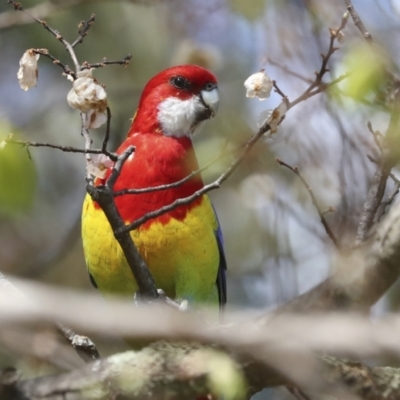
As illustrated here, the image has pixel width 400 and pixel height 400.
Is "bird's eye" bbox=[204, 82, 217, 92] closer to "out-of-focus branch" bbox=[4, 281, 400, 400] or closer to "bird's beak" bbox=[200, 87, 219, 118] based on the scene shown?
"bird's beak" bbox=[200, 87, 219, 118]

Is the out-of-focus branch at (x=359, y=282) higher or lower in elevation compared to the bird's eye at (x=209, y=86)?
lower

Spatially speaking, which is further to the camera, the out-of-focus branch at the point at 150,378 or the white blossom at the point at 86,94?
the white blossom at the point at 86,94

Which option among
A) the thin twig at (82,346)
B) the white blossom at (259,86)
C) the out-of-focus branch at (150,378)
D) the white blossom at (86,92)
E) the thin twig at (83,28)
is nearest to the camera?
the out-of-focus branch at (150,378)

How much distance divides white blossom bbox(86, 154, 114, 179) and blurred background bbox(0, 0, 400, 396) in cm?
39

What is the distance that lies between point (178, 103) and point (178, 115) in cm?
8

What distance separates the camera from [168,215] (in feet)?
11.0

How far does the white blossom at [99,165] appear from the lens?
101 inches

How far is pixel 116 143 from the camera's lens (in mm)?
5504

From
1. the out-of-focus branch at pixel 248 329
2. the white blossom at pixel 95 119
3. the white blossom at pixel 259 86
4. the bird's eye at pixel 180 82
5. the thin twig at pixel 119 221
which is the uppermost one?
the bird's eye at pixel 180 82

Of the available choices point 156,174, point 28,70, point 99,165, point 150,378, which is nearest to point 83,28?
point 28,70

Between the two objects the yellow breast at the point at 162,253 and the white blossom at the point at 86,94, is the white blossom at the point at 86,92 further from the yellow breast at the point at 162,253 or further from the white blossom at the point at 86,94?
the yellow breast at the point at 162,253

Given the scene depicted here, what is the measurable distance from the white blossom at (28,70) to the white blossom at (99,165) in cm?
38

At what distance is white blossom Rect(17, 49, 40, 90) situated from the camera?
268cm

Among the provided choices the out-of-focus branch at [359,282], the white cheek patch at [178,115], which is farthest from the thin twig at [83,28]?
the out-of-focus branch at [359,282]
